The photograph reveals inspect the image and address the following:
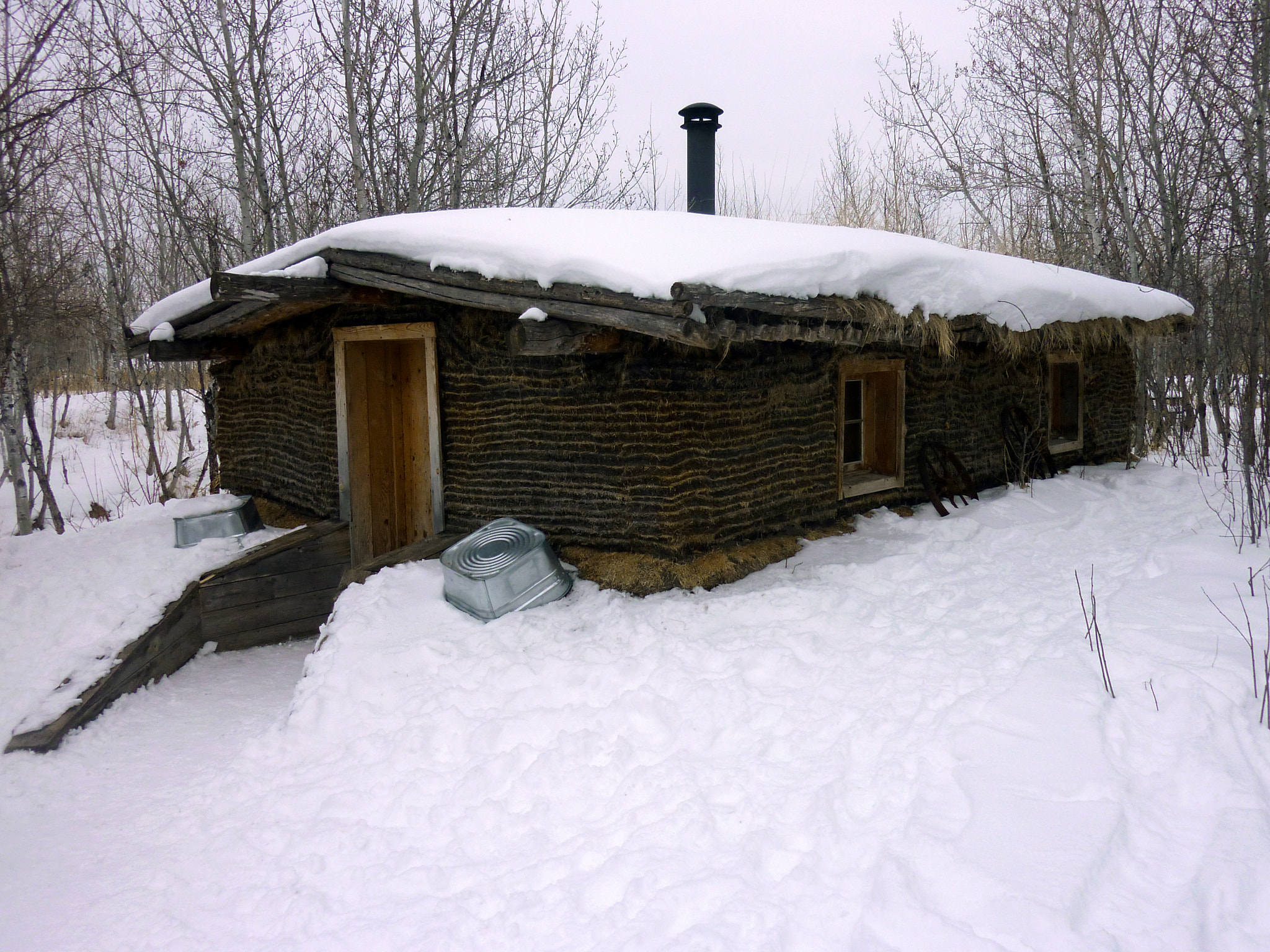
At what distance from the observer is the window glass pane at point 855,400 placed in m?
7.30

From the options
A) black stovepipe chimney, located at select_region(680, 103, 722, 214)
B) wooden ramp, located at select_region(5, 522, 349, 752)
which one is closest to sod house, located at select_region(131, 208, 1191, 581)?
wooden ramp, located at select_region(5, 522, 349, 752)

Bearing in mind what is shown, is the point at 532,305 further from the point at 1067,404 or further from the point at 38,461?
the point at 38,461

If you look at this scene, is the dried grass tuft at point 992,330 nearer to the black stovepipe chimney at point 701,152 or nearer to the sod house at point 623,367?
the sod house at point 623,367

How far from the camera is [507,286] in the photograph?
4.93m

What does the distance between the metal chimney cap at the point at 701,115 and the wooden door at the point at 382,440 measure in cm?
336

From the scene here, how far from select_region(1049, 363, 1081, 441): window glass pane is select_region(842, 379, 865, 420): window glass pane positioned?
320cm

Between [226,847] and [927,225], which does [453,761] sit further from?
[927,225]

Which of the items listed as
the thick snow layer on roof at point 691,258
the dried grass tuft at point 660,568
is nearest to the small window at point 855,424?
the thick snow layer on roof at point 691,258

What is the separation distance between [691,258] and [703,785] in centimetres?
277

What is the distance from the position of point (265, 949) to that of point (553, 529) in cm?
324

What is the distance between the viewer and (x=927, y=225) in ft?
54.6

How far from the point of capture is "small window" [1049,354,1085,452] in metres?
9.07

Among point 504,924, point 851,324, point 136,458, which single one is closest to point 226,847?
point 504,924

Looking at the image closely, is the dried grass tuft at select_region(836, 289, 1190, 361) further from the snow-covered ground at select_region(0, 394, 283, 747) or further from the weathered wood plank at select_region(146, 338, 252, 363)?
the weathered wood plank at select_region(146, 338, 252, 363)
